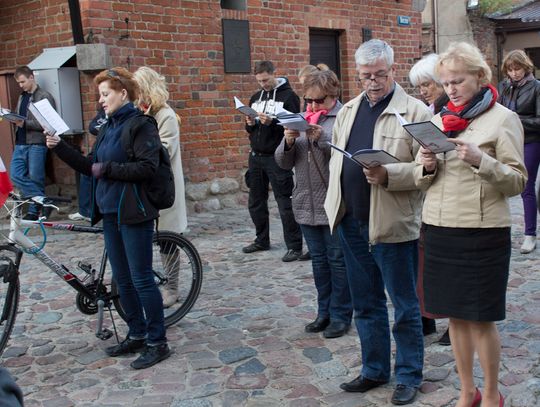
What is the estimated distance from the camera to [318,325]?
16.5 ft

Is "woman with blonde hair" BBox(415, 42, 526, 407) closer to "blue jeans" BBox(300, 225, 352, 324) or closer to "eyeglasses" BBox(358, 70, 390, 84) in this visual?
"eyeglasses" BBox(358, 70, 390, 84)

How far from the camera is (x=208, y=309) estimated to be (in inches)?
223

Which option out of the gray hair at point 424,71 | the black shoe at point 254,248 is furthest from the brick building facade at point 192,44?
the gray hair at point 424,71

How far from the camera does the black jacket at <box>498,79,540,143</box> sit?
6.78 m

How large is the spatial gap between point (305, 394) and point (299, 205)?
146 cm

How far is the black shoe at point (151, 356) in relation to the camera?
448 centimetres

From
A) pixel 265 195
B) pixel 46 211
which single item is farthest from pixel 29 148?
pixel 46 211

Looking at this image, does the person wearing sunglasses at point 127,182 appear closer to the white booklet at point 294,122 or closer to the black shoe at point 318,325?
the white booklet at point 294,122

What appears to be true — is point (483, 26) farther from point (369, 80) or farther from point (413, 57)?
point (369, 80)

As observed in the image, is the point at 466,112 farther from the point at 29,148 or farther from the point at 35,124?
the point at 29,148

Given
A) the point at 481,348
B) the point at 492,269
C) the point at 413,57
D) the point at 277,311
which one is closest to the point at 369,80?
the point at 492,269

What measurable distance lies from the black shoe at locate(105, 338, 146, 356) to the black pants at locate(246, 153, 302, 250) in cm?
268

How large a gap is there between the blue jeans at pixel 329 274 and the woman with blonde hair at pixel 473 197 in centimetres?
148

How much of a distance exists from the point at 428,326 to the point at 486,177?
1.93 m
